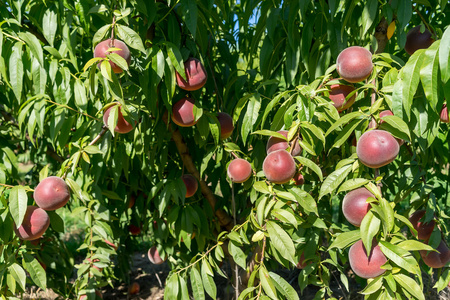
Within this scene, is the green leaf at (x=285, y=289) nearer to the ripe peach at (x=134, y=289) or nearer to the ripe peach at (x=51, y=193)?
the ripe peach at (x=51, y=193)

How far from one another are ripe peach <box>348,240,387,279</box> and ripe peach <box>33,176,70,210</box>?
877 millimetres

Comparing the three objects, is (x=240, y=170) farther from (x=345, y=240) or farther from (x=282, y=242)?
(x=345, y=240)

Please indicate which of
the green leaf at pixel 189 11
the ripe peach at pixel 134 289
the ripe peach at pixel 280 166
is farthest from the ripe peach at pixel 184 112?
the ripe peach at pixel 134 289

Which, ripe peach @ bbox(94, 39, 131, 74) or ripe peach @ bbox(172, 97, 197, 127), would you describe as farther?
ripe peach @ bbox(172, 97, 197, 127)

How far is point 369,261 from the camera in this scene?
1000 millimetres

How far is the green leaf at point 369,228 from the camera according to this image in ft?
3.10

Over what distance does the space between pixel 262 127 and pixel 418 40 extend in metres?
0.63

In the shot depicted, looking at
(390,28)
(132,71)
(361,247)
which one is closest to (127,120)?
(132,71)

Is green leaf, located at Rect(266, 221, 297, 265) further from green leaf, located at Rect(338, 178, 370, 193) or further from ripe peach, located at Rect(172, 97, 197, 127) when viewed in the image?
ripe peach, located at Rect(172, 97, 197, 127)

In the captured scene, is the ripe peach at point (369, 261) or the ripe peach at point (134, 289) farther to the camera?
the ripe peach at point (134, 289)

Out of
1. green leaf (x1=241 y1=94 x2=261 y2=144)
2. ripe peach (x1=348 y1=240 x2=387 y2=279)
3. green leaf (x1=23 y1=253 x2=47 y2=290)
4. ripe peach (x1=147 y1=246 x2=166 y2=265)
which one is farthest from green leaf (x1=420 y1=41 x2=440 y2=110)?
ripe peach (x1=147 y1=246 x2=166 y2=265)

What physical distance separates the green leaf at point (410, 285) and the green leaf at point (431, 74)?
0.40 m

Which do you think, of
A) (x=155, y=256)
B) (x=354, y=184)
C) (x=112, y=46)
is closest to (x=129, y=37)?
(x=112, y=46)

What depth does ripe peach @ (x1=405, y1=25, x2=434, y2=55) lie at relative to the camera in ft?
4.65
